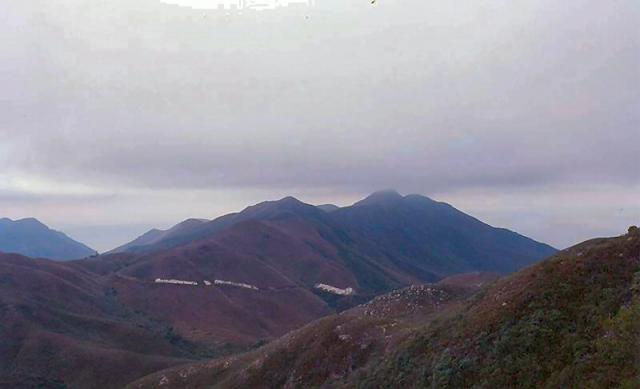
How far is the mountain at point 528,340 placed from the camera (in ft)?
56.7

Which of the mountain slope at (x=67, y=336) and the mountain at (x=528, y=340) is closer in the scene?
the mountain at (x=528, y=340)

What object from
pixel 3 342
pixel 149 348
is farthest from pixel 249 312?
pixel 3 342

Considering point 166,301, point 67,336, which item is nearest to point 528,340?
point 67,336

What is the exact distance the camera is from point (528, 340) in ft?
65.3

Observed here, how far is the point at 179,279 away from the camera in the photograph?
129 metres

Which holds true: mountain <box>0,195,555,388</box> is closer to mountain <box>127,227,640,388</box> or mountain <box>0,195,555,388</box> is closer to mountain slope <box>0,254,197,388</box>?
mountain slope <box>0,254,197,388</box>

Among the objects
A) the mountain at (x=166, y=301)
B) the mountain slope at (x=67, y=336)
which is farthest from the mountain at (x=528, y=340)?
the mountain at (x=166, y=301)

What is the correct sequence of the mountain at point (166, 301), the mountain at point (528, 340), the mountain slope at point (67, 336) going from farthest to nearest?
1. the mountain at point (166, 301)
2. the mountain slope at point (67, 336)
3. the mountain at point (528, 340)

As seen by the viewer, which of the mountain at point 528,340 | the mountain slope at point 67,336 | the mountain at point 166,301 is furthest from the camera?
the mountain at point 166,301

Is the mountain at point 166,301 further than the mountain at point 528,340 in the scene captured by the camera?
Yes

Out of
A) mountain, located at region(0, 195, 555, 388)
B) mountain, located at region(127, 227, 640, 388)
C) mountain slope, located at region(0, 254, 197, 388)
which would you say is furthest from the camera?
mountain, located at region(0, 195, 555, 388)

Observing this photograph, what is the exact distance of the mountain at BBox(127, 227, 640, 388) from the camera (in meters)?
17.3

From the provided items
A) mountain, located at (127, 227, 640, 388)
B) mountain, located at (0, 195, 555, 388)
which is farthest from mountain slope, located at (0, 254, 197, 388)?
mountain, located at (127, 227, 640, 388)

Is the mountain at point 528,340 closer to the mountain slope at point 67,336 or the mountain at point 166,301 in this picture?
the mountain slope at point 67,336
